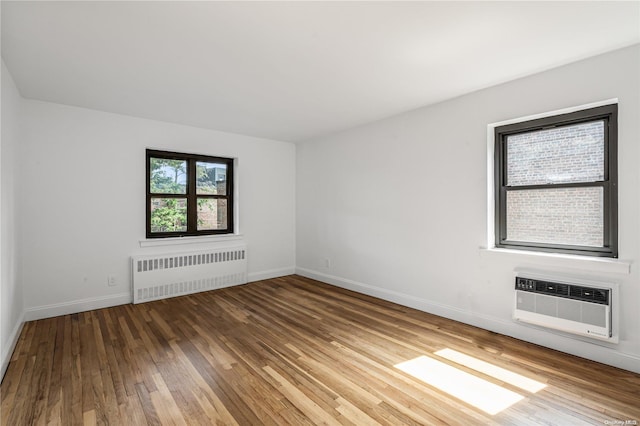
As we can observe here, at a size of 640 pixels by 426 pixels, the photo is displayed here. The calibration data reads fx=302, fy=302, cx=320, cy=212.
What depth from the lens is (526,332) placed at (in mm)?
3008

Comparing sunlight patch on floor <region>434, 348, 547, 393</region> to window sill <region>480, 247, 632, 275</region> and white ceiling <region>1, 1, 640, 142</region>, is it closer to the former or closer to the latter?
window sill <region>480, 247, 632, 275</region>

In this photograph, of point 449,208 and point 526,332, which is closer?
point 526,332

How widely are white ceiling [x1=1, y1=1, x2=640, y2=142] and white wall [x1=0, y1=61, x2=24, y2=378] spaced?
289mm

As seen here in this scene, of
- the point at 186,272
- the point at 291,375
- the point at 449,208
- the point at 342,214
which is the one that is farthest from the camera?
the point at 342,214

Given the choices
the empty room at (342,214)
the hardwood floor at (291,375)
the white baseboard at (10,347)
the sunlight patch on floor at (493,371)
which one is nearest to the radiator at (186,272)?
the empty room at (342,214)

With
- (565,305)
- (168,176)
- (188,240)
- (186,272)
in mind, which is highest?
(168,176)

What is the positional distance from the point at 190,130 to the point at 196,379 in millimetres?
3701

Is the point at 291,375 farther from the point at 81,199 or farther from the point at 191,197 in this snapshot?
the point at 81,199

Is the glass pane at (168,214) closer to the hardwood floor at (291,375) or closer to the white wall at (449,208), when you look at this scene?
the hardwood floor at (291,375)

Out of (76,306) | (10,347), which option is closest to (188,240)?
(76,306)

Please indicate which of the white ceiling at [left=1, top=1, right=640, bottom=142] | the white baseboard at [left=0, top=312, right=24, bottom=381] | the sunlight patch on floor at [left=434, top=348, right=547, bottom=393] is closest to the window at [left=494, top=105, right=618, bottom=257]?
the white ceiling at [left=1, top=1, right=640, bottom=142]

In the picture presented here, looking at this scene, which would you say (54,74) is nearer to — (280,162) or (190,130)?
(190,130)

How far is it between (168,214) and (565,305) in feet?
16.5

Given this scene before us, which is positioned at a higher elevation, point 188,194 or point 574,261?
point 188,194
